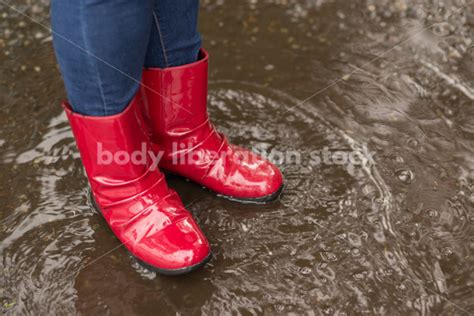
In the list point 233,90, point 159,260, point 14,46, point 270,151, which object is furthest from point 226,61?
point 159,260

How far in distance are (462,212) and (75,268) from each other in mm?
1107

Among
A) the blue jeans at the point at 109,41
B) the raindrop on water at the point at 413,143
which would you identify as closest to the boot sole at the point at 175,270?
the blue jeans at the point at 109,41

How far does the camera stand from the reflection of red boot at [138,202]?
131 cm

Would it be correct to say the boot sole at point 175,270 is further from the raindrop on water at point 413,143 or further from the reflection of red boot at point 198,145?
the raindrop on water at point 413,143

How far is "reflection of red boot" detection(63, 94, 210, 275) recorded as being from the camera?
4.30ft

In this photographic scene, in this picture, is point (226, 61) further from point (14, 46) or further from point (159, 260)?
point (159, 260)

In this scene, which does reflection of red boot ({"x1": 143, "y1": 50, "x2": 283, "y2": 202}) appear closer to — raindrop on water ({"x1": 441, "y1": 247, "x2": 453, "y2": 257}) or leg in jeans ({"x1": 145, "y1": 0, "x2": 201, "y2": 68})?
leg in jeans ({"x1": 145, "y1": 0, "x2": 201, "y2": 68})

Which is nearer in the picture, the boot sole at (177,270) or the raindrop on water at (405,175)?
the boot sole at (177,270)

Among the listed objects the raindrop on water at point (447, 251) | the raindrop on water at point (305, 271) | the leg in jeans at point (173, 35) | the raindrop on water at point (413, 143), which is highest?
the leg in jeans at point (173, 35)

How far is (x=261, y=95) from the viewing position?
6.51 feet

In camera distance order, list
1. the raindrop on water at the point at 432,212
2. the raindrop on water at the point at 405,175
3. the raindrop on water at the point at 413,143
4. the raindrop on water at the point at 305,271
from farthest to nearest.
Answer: the raindrop on water at the point at 413,143 → the raindrop on water at the point at 405,175 → the raindrop on water at the point at 432,212 → the raindrop on water at the point at 305,271

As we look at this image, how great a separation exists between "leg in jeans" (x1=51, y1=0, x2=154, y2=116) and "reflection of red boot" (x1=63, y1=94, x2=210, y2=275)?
0.24 feet

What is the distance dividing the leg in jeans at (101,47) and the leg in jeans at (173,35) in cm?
12

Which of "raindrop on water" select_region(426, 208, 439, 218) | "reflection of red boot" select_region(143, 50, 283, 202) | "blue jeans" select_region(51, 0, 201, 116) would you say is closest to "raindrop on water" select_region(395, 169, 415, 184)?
"raindrop on water" select_region(426, 208, 439, 218)
